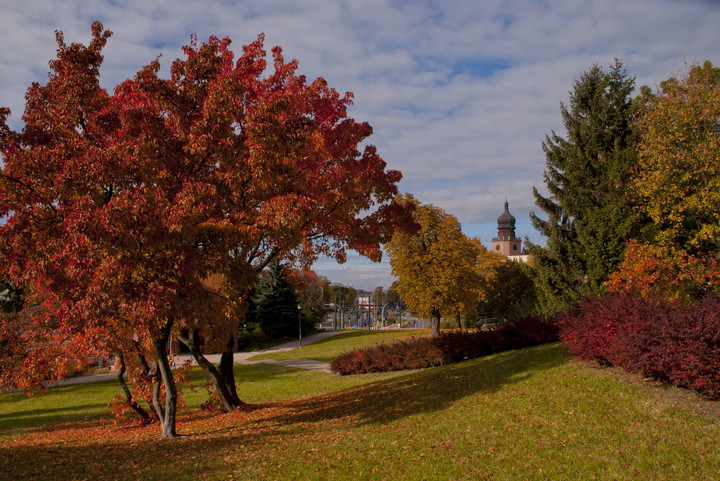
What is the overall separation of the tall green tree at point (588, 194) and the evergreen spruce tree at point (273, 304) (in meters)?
24.1

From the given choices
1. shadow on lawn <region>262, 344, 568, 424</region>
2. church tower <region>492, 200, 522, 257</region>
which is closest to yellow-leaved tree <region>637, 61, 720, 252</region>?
shadow on lawn <region>262, 344, 568, 424</region>

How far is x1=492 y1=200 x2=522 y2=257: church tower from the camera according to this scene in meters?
145

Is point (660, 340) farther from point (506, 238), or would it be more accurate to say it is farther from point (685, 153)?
point (506, 238)

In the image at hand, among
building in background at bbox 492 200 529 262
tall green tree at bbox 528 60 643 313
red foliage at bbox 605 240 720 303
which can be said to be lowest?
red foliage at bbox 605 240 720 303

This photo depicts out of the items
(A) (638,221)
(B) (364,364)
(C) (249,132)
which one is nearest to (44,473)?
(C) (249,132)

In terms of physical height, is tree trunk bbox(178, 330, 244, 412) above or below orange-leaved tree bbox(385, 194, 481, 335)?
below

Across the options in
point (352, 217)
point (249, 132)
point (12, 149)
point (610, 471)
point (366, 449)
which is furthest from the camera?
point (352, 217)

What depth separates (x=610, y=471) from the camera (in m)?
5.80

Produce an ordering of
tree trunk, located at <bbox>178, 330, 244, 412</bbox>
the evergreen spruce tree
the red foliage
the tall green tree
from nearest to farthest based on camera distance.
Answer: tree trunk, located at <bbox>178, 330, 244, 412</bbox>, the red foliage, the tall green tree, the evergreen spruce tree

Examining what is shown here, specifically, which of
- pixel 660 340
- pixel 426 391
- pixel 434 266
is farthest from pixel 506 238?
pixel 660 340

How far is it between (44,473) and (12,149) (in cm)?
552

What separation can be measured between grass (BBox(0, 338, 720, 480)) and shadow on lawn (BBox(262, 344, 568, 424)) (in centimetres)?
7

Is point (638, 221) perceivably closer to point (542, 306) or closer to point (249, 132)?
point (542, 306)

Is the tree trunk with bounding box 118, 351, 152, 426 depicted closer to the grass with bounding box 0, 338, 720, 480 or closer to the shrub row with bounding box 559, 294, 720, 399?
the grass with bounding box 0, 338, 720, 480
